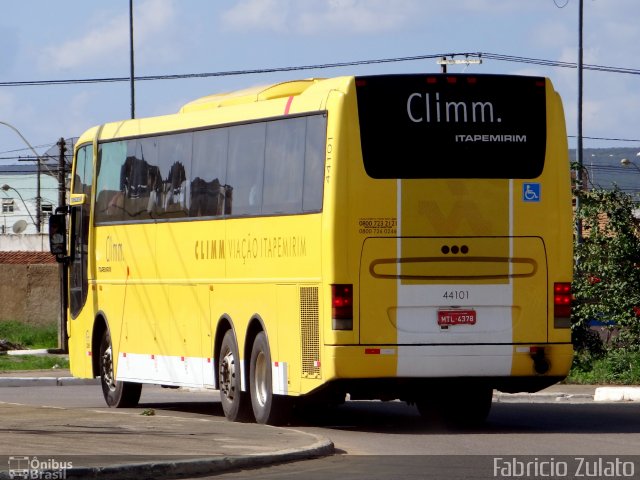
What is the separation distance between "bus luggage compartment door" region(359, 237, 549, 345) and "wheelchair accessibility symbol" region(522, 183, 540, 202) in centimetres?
43

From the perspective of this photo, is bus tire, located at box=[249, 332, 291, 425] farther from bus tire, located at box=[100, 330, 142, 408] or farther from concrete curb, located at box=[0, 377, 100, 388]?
concrete curb, located at box=[0, 377, 100, 388]

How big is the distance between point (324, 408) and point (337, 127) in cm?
601

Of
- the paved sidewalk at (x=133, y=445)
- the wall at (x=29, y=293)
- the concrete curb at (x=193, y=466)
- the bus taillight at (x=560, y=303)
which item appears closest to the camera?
the concrete curb at (x=193, y=466)

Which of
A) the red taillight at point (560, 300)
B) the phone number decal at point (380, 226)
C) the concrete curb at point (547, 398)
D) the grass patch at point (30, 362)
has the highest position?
the phone number decal at point (380, 226)

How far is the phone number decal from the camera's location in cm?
1673

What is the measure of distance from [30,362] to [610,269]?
1446 centimetres

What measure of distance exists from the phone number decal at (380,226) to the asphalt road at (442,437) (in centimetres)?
213

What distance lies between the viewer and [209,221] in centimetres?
1970

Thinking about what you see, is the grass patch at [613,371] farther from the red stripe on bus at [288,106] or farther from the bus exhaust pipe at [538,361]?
the red stripe on bus at [288,106]

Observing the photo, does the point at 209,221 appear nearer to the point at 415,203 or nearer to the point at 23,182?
the point at 415,203

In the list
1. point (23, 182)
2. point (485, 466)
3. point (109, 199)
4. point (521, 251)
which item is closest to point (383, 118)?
point (521, 251)

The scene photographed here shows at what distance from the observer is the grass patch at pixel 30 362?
33562 mm

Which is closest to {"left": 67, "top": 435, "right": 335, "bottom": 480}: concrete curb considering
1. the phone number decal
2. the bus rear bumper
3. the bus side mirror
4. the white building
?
the bus rear bumper

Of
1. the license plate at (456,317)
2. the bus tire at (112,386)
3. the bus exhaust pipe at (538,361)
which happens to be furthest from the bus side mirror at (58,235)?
the bus exhaust pipe at (538,361)
